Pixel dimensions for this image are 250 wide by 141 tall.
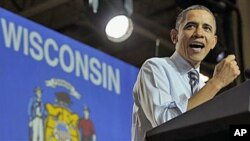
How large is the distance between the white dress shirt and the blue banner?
1.28m

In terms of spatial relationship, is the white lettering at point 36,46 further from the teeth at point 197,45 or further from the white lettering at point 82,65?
the teeth at point 197,45

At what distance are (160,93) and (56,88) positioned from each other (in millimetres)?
1592

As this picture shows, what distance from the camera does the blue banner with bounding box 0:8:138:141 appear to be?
7.50 ft

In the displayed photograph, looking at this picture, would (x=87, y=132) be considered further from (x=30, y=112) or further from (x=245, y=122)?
(x=245, y=122)

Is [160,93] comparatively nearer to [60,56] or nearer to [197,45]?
[197,45]

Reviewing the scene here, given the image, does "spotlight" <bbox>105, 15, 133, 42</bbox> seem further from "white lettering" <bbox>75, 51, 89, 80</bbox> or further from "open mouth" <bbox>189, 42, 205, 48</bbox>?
"open mouth" <bbox>189, 42, 205, 48</bbox>

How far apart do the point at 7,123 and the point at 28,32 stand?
0.42 metres

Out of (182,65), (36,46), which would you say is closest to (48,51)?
(36,46)


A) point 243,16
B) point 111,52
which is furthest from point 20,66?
point 111,52

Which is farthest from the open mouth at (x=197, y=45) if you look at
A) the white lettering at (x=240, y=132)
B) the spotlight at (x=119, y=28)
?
the spotlight at (x=119, y=28)

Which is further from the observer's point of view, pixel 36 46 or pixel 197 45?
pixel 36 46

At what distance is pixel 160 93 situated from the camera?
927 mm

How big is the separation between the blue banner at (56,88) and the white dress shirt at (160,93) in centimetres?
128

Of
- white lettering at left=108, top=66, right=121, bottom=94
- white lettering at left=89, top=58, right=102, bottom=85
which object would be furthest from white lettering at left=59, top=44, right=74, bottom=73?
white lettering at left=108, top=66, right=121, bottom=94
